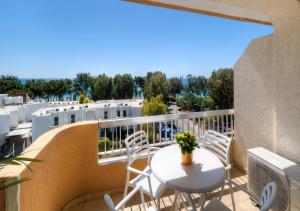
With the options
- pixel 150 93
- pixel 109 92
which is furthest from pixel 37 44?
pixel 150 93

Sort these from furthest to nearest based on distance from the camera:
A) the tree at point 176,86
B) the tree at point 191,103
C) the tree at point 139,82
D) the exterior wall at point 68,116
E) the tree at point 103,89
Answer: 1. the tree at point 139,82
2. the tree at point 103,89
3. the tree at point 176,86
4. the tree at point 191,103
5. the exterior wall at point 68,116

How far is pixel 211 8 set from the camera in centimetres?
238

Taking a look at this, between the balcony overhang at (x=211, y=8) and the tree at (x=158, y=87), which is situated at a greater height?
the tree at (x=158, y=87)

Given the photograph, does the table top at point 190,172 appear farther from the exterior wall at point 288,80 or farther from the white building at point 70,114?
the white building at point 70,114

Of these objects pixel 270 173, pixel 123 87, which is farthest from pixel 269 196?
pixel 123 87

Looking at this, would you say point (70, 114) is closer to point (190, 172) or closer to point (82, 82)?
point (190, 172)

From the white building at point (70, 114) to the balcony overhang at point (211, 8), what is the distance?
15.9 meters

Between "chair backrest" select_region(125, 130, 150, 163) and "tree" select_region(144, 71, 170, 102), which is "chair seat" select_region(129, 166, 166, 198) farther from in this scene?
"tree" select_region(144, 71, 170, 102)

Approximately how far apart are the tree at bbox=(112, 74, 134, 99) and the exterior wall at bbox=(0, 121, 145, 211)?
110ft

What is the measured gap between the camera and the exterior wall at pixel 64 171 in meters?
1.49

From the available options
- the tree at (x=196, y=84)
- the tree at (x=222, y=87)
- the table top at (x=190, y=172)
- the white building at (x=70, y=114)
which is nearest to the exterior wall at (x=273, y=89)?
the table top at (x=190, y=172)

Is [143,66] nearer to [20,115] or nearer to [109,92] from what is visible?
[109,92]

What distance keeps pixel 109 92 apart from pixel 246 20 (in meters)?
35.8

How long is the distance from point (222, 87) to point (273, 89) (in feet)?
49.9
